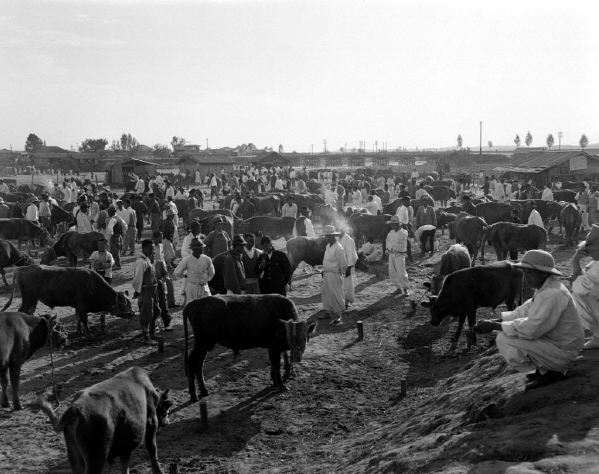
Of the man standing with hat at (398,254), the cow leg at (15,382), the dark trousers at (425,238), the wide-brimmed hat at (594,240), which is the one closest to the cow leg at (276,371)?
the cow leg at (15,382)

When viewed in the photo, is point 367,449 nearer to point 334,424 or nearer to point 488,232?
point 334,424

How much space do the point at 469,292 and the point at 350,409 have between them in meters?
3.57

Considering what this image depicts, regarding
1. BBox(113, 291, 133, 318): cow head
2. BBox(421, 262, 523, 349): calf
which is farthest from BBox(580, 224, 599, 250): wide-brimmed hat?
BBox(113, 291, 133, 318): cow head

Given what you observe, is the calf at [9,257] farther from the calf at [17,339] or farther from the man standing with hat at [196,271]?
the calf at [17,339]

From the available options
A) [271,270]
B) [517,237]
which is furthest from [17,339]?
[517,237]

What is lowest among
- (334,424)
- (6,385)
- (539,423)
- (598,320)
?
(334,424)

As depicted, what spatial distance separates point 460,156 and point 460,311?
2413 inches

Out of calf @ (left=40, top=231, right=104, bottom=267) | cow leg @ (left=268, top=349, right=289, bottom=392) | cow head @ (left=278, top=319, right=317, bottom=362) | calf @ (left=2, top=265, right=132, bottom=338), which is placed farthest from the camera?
calf @ (left=40, top=231, right=104, bottom=267)

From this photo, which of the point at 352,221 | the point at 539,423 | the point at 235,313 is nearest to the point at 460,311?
the point at 235,313

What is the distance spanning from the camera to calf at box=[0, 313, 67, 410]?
7.95 meters

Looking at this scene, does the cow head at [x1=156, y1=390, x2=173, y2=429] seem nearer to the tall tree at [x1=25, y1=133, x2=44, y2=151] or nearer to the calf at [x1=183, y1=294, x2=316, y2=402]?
the calf at [x1=183, y1=294, x2=316, y2=402]

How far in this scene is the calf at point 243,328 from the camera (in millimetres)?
8602

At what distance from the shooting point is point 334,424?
25.9ft

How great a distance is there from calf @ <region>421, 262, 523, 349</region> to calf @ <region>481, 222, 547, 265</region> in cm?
678
